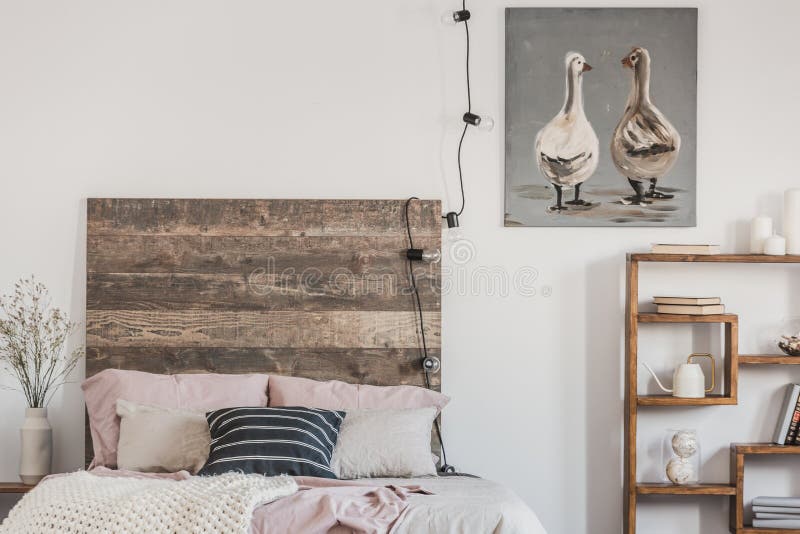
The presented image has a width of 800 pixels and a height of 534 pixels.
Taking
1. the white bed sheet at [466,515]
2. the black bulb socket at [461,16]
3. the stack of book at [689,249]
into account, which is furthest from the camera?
the black bulb socket at [461,16]

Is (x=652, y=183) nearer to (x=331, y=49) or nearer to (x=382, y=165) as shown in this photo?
(x=382, y=165)

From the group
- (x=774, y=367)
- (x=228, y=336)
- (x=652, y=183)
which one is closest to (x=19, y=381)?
(x=228, y=336)

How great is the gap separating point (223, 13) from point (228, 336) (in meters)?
1.39

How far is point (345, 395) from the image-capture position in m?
3.45

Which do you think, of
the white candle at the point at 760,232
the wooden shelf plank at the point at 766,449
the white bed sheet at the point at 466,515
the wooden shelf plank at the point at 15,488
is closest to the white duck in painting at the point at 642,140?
the white candle at the point at 760,232

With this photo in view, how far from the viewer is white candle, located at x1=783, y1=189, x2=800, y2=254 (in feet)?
11.6

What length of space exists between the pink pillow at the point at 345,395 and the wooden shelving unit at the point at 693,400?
772 millimetres

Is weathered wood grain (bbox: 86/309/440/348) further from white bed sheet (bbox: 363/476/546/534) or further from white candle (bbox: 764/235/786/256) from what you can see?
white candle (bbox: 764/235/786/256)

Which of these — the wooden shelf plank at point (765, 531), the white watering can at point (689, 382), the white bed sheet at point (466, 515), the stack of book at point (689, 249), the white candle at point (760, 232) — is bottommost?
the wooden shelf plank at point (765, 531)

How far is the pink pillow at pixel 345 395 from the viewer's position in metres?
3.41

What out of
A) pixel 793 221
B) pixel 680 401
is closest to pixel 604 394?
pixel 680 401

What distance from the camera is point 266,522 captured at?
245 cm

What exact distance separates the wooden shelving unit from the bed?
81 centimetres

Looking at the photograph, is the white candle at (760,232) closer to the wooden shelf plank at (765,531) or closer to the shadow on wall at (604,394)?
the shadow on wall at (604,394)
